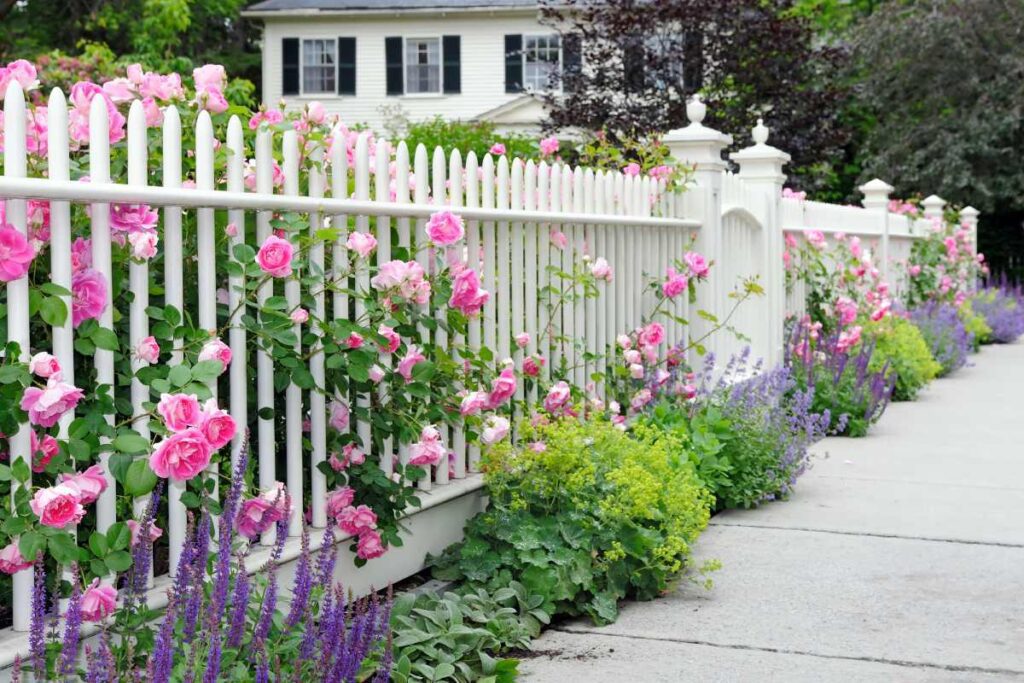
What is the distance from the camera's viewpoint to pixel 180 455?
3.10 metres

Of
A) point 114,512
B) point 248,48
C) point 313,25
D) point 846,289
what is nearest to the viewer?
point 114,512

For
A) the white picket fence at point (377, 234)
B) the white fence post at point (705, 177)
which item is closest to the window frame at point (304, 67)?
the white picket fence at point (377, 234)

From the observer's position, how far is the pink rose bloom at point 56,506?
9.72 feet

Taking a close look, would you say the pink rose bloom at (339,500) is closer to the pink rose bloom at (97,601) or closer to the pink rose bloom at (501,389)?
the pink rose bloom at (501,389)

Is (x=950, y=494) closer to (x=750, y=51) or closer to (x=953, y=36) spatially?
(x=750, y=51)

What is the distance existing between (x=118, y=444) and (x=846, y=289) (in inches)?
348

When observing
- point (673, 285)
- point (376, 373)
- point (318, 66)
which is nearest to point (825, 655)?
point (376, 373)

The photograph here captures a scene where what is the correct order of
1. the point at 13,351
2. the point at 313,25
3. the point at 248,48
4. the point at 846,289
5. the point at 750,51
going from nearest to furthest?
the point at 13,351 < the point at 846,289 < the point at 750,51 < the point at 313,25 < the point at 248,48

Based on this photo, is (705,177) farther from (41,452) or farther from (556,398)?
(41,452)

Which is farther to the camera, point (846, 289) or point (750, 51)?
point (750, 51)

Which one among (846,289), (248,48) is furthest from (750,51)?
(248,48)

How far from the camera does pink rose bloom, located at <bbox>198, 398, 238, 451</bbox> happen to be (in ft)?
10.3

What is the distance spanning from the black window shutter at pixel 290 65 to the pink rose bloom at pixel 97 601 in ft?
97.1

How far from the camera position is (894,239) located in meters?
14.5
